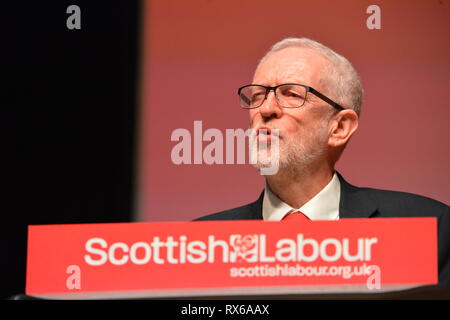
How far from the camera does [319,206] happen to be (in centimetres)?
226

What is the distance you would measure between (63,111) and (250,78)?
717mm

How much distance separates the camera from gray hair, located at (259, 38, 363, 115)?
7.43 feet

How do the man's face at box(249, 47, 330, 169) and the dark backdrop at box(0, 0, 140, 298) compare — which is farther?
the dark backdrop at box(0, 0, 140, 298)

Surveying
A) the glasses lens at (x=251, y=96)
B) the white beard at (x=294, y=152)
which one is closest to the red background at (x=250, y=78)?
the glasses lens at (x=251, y=96)

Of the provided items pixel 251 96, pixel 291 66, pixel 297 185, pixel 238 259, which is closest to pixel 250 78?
pixel 251 96

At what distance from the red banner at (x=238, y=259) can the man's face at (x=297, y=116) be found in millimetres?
242

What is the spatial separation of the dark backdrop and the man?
53 cm

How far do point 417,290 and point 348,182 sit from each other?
442mm

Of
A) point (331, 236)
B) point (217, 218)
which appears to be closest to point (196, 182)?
point (217, 218)

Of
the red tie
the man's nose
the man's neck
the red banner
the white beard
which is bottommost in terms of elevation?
the red banner

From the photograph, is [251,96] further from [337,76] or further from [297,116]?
[337,76]

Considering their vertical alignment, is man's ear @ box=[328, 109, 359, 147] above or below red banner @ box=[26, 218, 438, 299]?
above

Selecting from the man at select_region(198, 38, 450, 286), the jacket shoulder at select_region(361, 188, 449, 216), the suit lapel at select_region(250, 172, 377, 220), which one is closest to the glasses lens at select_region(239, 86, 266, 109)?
the man at select_region(198, 38, 450, 286)

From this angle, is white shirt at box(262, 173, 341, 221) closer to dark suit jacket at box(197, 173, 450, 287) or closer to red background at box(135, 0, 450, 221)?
dark suit jacket at box(197, 173, 450, 287)
